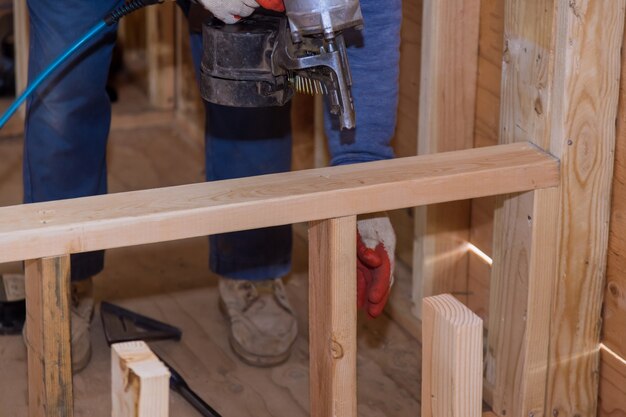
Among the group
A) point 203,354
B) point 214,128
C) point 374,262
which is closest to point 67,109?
point 214,128

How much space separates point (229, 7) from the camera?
1466mm

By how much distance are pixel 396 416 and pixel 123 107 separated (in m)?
1.78

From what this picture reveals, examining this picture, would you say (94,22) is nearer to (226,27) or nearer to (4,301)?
(226,27)

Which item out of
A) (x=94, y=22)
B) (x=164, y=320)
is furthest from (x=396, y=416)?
(x=94, y=22)

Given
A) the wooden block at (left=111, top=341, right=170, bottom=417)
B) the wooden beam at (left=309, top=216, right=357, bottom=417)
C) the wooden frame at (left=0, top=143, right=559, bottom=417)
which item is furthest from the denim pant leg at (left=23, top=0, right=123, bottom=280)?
the wooden block at (left=111, top=341, right=170, bottom=417)

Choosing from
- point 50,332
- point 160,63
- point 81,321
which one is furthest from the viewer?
point 160,63

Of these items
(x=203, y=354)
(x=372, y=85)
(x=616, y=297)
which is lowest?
(x=203, y=354)

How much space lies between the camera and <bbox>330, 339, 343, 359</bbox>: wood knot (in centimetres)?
145

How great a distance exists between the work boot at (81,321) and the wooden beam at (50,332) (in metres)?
0.68

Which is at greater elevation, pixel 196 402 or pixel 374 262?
pixel 374 262

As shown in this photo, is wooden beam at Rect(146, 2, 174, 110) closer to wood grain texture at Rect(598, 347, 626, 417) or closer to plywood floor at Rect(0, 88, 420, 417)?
plywood floor at Rect(0, 88, 420, 417)

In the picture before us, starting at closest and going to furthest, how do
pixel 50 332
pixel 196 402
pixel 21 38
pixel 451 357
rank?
1. pixel 451 357
2. pixel 50 332
3. pixel 196 402
4. pixel 21 38

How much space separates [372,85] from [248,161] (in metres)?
0.47

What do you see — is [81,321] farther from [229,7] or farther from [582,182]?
[582,182]
